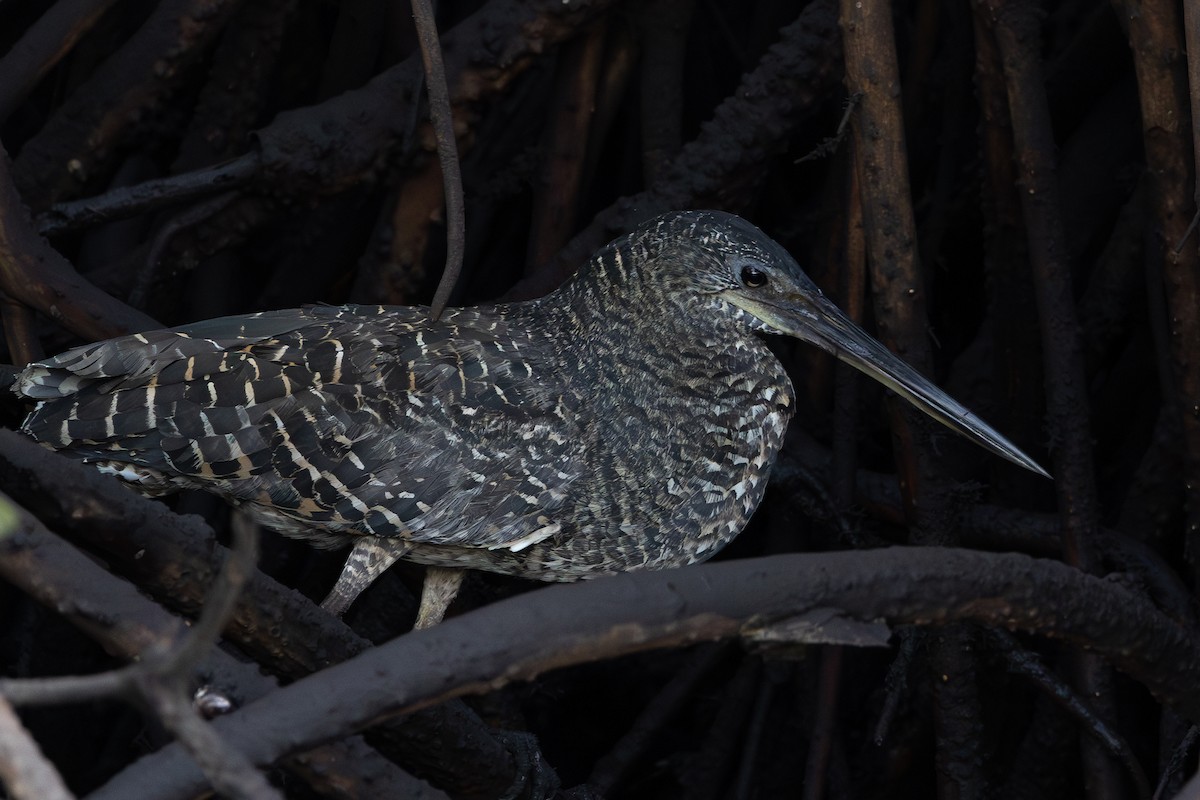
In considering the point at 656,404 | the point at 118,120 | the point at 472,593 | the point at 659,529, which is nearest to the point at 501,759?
the point at 659,529

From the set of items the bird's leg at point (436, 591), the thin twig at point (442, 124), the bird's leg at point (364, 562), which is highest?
the thin twig at point (442, 124)

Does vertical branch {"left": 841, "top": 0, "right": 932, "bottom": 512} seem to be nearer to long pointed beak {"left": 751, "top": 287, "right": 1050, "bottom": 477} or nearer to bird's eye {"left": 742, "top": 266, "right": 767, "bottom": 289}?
long pointed beak {"left": 751, "top": 287, "right": 1050, "bottom": 477}

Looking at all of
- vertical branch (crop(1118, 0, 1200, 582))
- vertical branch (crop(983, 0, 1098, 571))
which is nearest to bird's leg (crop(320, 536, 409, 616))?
vertical branch (crop(983, 0, 1098, 571))

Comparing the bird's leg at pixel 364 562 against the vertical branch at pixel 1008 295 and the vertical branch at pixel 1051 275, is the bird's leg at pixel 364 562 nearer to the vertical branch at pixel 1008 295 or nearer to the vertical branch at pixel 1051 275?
the vertical branch at pixel 1051 275

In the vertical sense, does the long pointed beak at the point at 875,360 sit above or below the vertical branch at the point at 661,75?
below

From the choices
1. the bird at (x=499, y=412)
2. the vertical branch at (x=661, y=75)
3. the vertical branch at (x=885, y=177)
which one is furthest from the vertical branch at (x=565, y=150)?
the vertical branch at (x=885, y=177)

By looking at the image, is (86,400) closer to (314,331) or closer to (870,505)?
(314,331)
